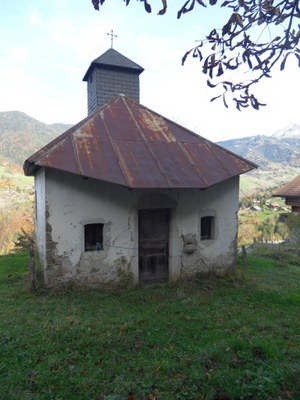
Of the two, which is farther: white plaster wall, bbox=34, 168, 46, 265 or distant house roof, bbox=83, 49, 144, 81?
distant house roof, bbox=83, 49, 144, 81

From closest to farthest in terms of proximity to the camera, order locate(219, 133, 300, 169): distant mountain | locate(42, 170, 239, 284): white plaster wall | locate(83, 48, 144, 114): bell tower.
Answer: locate(42, 170, 239, 284): white plaster wall, locate(83, 48, 144, 114): bell tower, locate(219, 133, 300, 169): distant mountain

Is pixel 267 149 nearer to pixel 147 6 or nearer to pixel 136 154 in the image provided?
pixel 136 154

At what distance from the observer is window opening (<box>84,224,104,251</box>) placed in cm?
854

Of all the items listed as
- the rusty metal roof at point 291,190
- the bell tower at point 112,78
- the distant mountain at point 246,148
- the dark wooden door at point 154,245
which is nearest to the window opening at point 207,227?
the dark wooden door at point 154,245

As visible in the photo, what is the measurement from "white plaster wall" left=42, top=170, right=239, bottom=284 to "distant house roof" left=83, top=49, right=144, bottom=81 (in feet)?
22.0

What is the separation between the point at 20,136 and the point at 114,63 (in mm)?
107376

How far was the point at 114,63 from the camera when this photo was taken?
1315cm

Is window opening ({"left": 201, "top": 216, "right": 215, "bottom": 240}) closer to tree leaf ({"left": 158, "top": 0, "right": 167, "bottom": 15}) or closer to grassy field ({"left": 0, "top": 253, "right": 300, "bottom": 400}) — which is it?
grassy field ({"left": 0, "top": 253, "right": 300, "bottom": 400})

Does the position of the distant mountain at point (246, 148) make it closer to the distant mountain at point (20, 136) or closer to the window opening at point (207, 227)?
the distant mountain at point (20, 136)

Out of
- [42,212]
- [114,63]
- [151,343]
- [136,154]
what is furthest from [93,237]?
[114,63]

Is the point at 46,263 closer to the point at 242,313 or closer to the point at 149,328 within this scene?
the point at 149,328

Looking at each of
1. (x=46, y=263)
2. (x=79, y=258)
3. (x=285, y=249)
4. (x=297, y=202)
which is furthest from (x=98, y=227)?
(x=297, y=202)

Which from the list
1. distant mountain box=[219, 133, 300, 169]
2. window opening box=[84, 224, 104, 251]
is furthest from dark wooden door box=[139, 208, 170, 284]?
distant mountain box=[219, 133, 300, 169]

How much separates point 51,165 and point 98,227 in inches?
82.5
